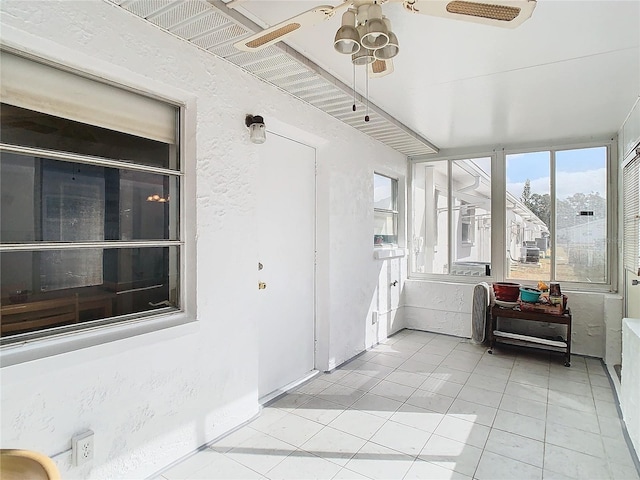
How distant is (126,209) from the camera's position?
1.99 meters

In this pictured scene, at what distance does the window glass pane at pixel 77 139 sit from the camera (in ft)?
5.20

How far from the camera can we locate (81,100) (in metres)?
1.79

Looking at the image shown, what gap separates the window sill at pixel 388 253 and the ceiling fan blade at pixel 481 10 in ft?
10.3

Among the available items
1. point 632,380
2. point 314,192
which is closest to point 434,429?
point 632,380

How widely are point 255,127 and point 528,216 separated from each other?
3736 millimetres

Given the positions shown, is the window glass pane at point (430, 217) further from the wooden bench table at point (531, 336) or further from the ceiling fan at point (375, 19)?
the ceiling fan at point (375, 19)

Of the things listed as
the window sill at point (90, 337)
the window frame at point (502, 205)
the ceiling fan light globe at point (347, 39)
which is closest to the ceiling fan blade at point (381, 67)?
the ceiling fan light globe at point (347, 39)

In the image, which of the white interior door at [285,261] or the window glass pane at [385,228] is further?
the window glass pane at [385,228]

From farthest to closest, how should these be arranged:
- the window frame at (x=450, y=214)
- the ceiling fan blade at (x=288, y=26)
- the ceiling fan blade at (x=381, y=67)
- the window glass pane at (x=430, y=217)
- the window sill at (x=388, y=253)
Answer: the window glass pane at (x=430, y=217), the window frame at (x=450, y=214), the window sill at (x=388, y=253), the ceiling fan blade at (x=381, y=67), the ceiling fan blade at (x=288, y=26)

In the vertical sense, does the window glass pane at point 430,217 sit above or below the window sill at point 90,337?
above

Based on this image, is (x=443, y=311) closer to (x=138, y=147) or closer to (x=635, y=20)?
(x=635, y=20)

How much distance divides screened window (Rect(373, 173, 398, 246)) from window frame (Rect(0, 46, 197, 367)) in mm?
2643

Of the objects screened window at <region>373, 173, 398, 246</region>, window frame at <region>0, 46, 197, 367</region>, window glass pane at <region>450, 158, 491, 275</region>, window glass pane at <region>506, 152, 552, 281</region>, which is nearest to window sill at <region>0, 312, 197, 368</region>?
window frame at <region>0, 46, 197, 367</region>

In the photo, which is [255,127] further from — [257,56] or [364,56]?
[364,56]
